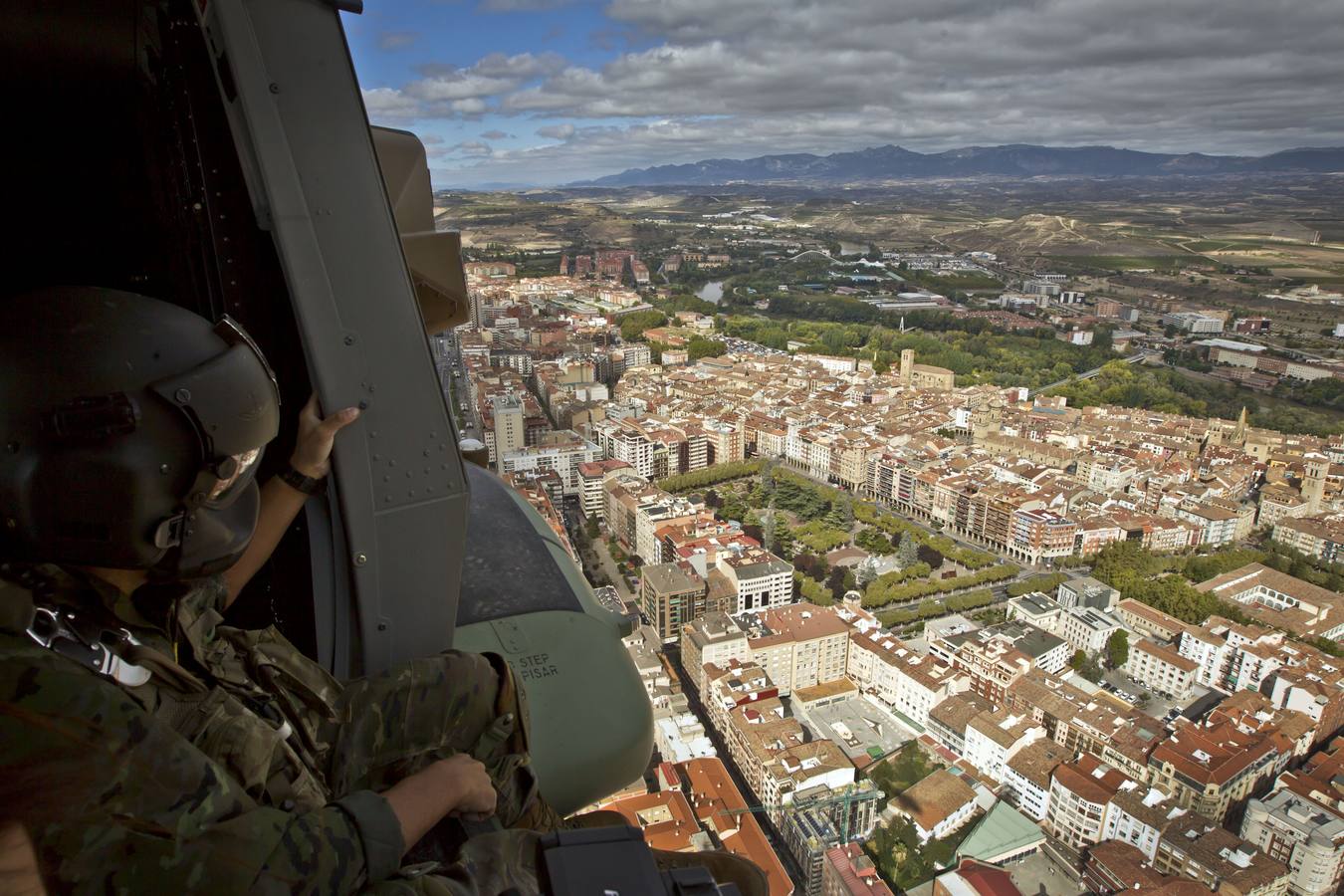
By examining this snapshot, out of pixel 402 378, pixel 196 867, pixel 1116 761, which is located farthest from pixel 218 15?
pixel 1116 761

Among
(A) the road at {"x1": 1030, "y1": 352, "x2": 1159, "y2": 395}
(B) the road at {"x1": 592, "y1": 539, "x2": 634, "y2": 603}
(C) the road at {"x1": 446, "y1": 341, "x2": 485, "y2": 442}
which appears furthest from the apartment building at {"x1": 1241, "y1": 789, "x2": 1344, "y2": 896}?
(A) the road at {"x1": 1030, "y1": 352, "x2": 1159, "y2": 395}

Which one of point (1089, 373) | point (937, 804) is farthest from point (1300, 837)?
point (1089, 373)

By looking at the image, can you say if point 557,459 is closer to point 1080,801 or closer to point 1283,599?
point 1080,801

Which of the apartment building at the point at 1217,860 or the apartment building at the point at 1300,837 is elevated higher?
the apartment building at the point at 1217,860

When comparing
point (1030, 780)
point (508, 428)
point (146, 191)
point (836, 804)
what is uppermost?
point (146, 191)

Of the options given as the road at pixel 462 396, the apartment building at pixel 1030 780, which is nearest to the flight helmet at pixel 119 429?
the apartment building at pixel 1030 780

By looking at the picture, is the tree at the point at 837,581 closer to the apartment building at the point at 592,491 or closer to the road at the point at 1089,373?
the apartment building at the point at 592,491

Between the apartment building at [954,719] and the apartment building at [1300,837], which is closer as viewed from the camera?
the apartment building at [1300,837]

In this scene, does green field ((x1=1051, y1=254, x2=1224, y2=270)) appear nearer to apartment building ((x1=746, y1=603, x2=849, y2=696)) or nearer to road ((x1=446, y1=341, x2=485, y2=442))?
road ((x1=446, y1=341, x2=485, y2=442))
